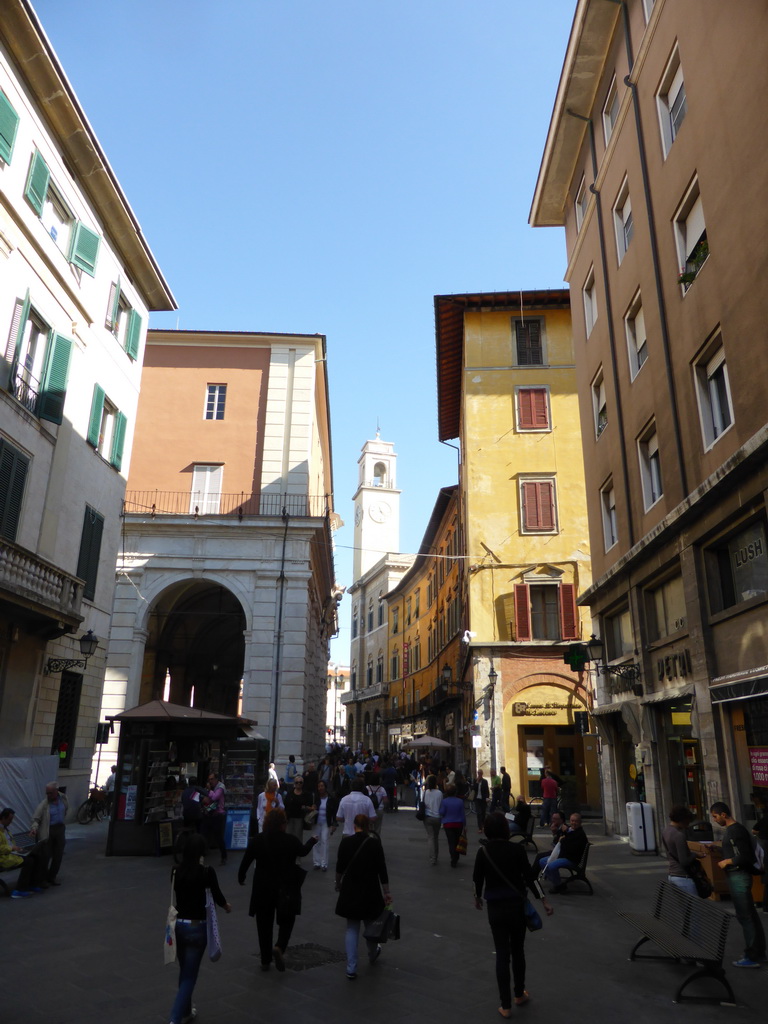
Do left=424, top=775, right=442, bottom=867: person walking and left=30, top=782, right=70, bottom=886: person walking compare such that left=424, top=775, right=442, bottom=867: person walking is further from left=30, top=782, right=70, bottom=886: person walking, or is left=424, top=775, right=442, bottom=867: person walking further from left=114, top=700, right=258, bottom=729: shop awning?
left=30, top=782, right=70, bottom=886: person walking

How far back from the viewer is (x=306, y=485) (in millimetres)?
27562

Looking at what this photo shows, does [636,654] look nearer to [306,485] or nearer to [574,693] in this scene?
[574,693]

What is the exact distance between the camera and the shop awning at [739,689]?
10440mm

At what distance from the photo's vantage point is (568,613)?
26891 mm

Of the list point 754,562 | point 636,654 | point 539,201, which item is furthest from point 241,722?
point 539,201

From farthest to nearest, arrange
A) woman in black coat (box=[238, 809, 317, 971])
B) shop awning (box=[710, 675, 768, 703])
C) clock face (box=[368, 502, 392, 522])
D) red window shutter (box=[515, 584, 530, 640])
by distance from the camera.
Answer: clock face (box=[368, 502, 392, 522]), red window shutter (box=[515, 584, 530, 640]), shop awning (box=[710, 675, 768, 703]), woman in black coat (box=[238, 809, 317, 971])

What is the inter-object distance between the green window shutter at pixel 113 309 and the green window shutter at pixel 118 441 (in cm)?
233

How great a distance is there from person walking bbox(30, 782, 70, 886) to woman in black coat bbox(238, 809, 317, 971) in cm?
545

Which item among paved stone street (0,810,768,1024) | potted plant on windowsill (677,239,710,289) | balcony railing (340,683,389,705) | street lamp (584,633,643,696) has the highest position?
potted plant on windowsill (677,239,710,289)

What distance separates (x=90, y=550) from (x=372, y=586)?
5260cm

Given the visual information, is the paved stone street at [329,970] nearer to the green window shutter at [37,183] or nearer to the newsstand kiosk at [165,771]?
the newsstand kiosk at [165,771]

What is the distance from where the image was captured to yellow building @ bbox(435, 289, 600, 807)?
1030 inches

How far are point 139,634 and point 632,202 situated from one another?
19275 millimetres

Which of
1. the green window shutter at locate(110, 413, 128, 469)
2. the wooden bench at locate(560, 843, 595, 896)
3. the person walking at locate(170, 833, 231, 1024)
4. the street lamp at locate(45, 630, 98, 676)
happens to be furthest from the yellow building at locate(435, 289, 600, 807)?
the person walking at locate(170, 833, 231, 1024)
